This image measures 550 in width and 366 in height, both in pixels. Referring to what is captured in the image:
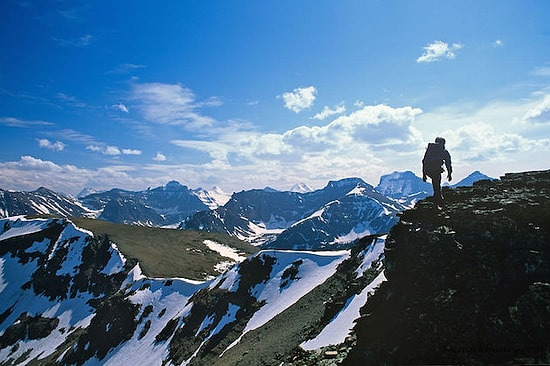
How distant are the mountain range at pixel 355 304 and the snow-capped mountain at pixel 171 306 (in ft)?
1.20

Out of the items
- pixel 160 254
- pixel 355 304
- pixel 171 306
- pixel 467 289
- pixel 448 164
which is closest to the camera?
pixel 467 289

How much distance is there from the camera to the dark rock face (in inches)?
623

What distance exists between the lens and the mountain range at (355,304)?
16.8 meters

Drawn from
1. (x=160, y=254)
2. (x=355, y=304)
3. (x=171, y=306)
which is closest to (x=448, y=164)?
(x=355, y=304)

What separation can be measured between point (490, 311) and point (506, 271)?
235cm

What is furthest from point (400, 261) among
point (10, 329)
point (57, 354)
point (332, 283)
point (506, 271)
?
point (10, 329)

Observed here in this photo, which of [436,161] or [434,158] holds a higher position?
[434,158]

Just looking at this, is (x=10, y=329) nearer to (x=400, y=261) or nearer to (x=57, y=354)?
(x=57, y=354)

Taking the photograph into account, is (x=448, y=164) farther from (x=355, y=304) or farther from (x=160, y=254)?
(x=160, y=254)

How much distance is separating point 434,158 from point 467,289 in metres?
9.13

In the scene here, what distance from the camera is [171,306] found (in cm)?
8744

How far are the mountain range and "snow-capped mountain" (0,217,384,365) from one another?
1.20ft

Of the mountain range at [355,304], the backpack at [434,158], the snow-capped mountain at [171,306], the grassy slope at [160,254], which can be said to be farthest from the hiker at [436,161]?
the grassy slope at [160,254]

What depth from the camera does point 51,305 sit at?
138m
